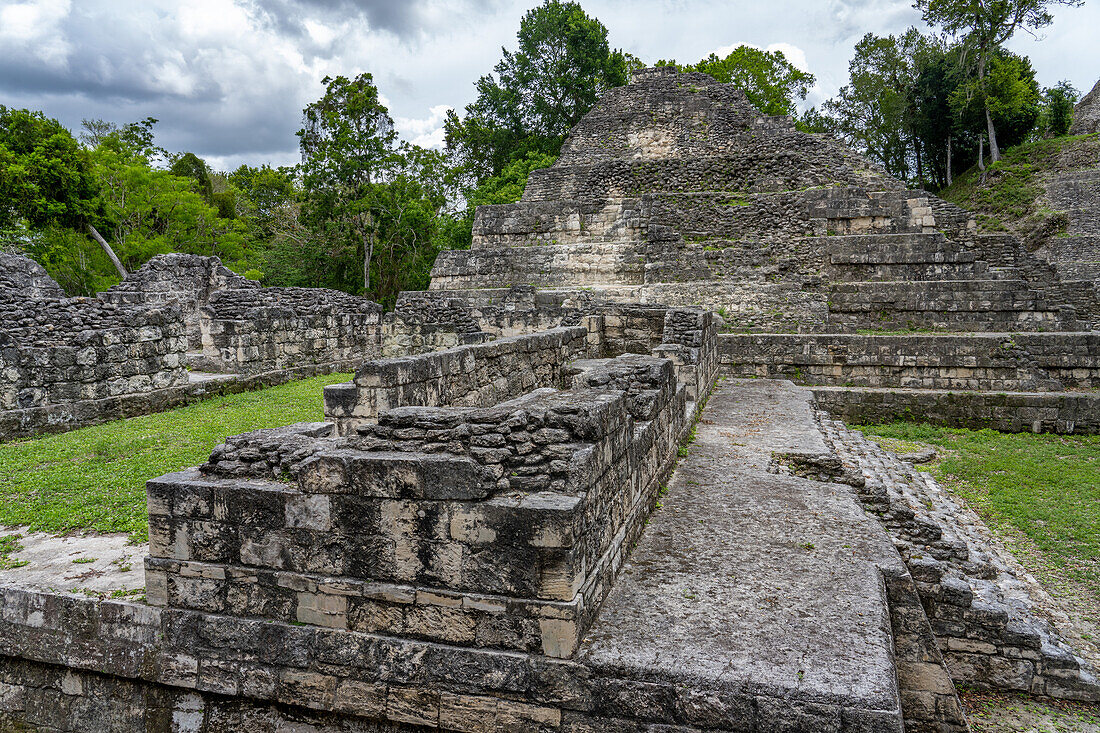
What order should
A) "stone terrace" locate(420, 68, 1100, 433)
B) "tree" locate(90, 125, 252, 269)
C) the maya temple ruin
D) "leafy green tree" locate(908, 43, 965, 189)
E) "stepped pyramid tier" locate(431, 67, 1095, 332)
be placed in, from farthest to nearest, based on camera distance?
"leafy green tree" locate(908, 43, 965, 189) → "tree" locate(90, 125, 252, 269) → "stepped pyramid tier" locate(431, 67, 1095, 332) → "stone terrace" locate(420, 68, 1100, 433) → the maya temple ruin

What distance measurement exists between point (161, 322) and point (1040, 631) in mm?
12015

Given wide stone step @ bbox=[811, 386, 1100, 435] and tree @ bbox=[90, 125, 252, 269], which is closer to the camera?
wide stone step @ bbox=[811, 386, 1100, 435]

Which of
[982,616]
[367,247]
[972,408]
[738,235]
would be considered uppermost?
[367,247]

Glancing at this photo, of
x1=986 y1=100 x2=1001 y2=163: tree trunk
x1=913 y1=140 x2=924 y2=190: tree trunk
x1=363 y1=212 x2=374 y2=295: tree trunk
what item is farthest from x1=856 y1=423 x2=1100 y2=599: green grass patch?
x1=913 y1=140 x2=924 y2=190: tree trunk

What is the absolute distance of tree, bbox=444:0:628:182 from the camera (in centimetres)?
3416

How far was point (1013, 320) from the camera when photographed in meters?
13.2

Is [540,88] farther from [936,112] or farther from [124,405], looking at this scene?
[124,405]

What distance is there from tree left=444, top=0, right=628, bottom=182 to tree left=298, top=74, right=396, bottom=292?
774 centimetres

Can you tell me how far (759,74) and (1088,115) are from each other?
50.9 feet

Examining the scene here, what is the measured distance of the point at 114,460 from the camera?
7.25 metres

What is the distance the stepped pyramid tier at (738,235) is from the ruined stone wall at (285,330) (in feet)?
8.58

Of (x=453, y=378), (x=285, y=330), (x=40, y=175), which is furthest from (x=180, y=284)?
(x=453, y=378)

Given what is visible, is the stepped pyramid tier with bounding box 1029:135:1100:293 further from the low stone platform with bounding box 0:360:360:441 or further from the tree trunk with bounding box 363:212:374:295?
the tree trunk with bounding box 363:212:374:295

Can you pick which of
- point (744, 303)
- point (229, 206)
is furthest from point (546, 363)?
point (229, 206)
